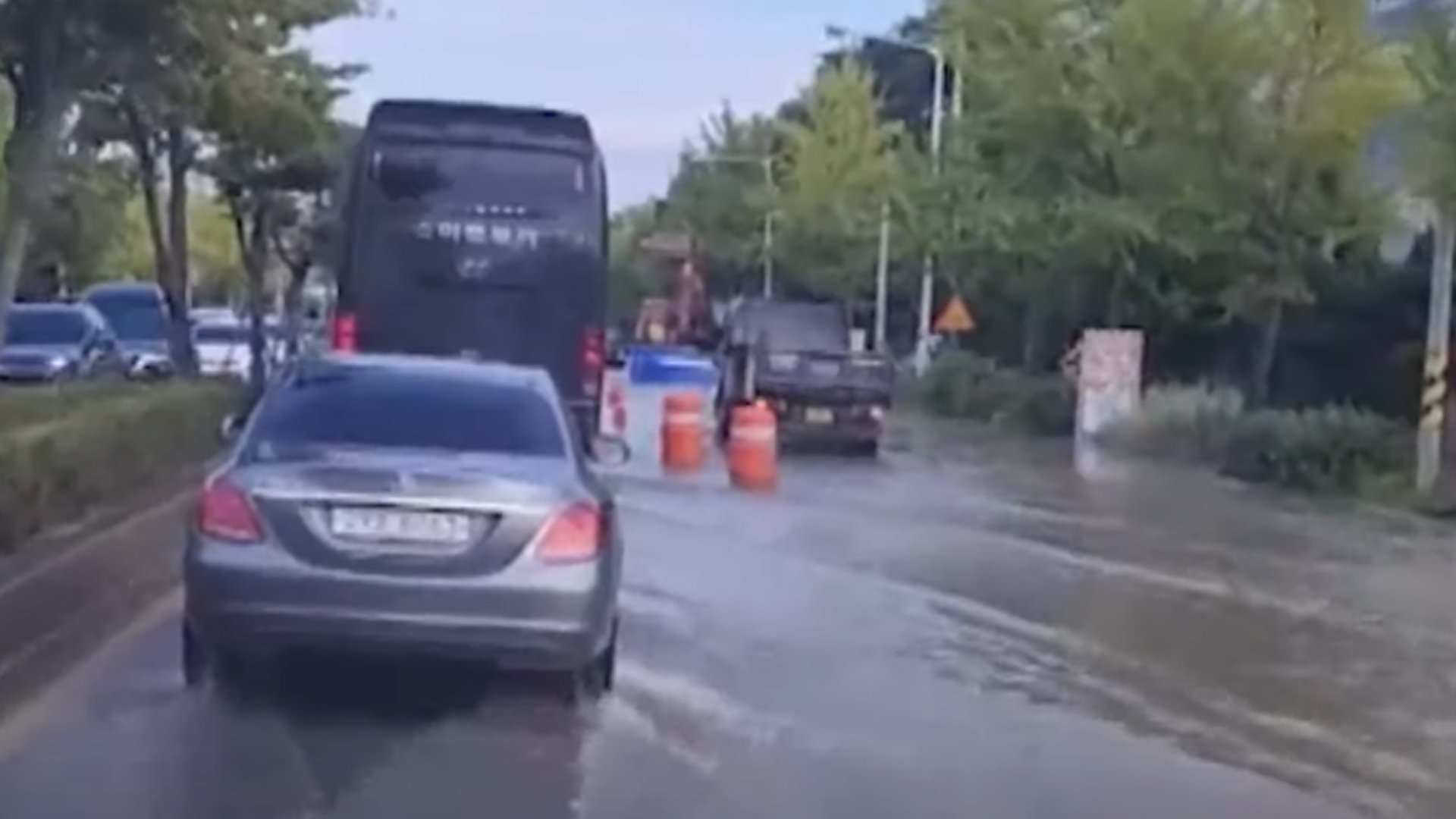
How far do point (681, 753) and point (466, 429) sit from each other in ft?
6.39

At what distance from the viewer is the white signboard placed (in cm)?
4681

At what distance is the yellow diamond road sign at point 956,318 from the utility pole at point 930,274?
3.13ft

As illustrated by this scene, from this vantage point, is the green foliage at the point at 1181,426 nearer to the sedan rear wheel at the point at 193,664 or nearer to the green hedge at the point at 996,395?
the green hedge at the point at 996,395

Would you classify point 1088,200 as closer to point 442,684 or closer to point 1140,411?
point 1140,411

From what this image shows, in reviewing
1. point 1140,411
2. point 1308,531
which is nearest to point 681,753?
point 1308,531

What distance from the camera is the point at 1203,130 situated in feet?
144

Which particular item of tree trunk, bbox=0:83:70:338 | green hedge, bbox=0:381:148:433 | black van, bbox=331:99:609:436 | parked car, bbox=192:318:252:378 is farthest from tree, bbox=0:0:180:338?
parked car, bbox=192:318:252:378

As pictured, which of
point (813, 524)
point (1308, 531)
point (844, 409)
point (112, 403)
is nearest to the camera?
point (112, 403)

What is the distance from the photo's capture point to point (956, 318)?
59562 millimetres

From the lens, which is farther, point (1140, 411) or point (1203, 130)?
point (1140, 411)

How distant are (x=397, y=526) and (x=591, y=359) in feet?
54.7

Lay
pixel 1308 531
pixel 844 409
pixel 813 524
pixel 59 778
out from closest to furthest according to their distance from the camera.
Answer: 1. pixel 59 778
2. pixel 813 524
3. pixel 1308 531
4. pixel 844 409

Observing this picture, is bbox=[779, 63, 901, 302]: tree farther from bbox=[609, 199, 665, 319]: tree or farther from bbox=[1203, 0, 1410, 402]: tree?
bbox=[1203, 0, 1410, 402]: tree

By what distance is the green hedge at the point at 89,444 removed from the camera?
19.5 meters
